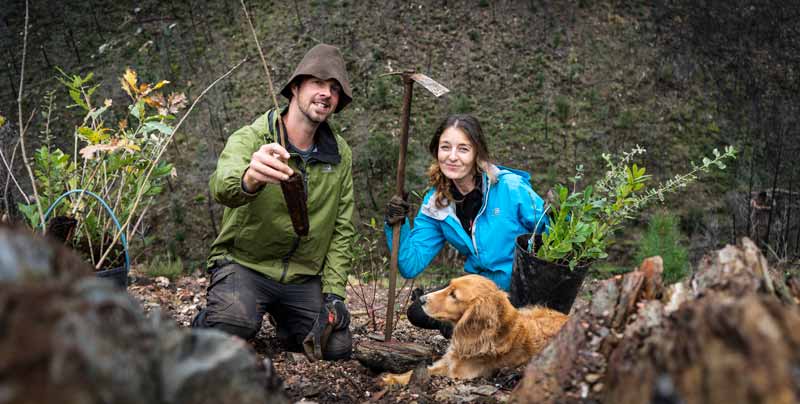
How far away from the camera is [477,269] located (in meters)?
4.70

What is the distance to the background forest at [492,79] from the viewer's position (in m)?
13.3

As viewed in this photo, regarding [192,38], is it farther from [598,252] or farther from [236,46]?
[598,252]

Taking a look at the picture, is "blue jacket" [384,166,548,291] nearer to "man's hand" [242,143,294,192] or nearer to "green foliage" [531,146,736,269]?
"green foliage" [531,146,736,269]

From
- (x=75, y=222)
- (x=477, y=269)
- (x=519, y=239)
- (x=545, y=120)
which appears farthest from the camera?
(x=545, y=120)

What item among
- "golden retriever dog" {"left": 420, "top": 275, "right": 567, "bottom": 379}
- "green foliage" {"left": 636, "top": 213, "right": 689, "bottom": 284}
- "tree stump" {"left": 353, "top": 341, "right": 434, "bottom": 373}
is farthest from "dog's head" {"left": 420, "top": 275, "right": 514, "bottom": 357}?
Answer: "green foliage" {"left": 636, "top": 213, "right": 689, "bottom": 284}

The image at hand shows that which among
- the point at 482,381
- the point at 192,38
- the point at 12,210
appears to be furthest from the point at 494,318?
the point at 192,38

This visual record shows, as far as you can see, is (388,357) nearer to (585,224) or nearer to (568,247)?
(568,247)

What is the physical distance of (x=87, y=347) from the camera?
1.13 meters

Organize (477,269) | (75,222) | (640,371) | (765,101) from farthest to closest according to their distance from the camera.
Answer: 1. (765,101)
2. (477,269)
3. (75,222)
4. (640,371)

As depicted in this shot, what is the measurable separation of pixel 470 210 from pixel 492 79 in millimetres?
11462

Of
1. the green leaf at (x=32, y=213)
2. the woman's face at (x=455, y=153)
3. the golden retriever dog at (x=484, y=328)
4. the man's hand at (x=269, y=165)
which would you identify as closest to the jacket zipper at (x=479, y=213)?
the woman's face at (x=455, y=153)

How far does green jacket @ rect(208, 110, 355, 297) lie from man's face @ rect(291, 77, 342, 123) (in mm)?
231

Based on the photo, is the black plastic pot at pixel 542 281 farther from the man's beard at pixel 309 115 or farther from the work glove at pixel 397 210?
the man's beard at pixel 309 115

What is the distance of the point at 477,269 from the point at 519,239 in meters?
0.74
